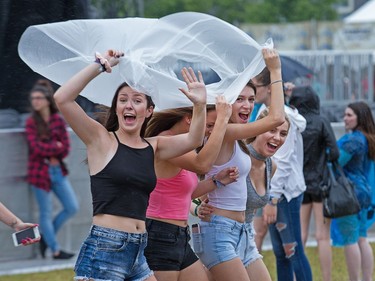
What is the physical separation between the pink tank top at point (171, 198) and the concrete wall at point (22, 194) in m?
4.98

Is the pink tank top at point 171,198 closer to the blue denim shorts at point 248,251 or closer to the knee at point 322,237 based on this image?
the blue denim shorts at point 248,251

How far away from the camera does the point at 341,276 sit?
10.7 metres

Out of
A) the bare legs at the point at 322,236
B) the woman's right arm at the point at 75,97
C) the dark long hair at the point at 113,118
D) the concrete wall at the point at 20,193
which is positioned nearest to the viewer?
the woman's right arm at the point at 75,97

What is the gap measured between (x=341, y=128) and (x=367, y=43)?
74.5 feet

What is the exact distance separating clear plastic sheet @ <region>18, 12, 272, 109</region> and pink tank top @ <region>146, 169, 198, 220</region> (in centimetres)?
45

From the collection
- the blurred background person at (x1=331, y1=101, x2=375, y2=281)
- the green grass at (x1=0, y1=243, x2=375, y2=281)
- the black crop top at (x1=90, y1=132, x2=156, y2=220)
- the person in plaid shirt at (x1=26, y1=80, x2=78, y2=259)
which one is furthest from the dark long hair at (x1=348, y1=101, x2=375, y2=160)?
the black crop top at (x1=90, y1=132, x2=156, y2=220)

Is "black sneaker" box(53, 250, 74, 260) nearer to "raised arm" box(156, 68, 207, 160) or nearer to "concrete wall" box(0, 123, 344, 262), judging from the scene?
"concrete wall" box(0, 123, 344, 262)

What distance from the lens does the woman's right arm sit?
18.6ft

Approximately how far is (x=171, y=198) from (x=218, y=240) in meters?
0.55

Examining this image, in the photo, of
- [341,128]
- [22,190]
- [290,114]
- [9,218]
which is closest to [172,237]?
[9,218]

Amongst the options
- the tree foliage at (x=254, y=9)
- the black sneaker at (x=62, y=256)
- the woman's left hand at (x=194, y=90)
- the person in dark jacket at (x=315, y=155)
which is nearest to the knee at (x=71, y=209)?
the black sneaker at (x=62, y=256)

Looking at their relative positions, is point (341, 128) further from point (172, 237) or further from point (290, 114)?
point (172, 237)

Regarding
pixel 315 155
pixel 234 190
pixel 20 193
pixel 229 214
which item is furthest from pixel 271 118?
pixel 20 193

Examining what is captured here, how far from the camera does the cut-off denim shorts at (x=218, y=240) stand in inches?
262
